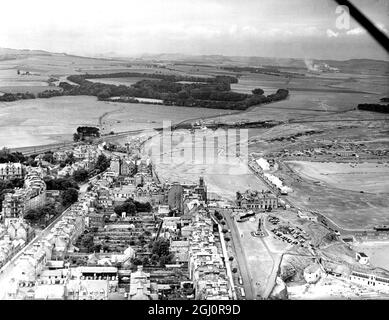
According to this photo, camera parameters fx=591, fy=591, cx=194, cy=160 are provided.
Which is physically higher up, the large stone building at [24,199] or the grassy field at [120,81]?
the grassy field at [120,81]

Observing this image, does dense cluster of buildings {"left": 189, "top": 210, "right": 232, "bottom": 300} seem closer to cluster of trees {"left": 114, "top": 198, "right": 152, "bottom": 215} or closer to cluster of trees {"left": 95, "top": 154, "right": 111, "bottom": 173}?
cluster of trees {"left": 114, "top": 198, "right": 152, "bottom": 215}

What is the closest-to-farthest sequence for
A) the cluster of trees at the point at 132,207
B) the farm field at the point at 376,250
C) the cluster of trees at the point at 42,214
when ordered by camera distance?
the farm field at the point at 376,250 → the cluster of trees at the point at 42,214 → the cluster of trees at the point at 132,207

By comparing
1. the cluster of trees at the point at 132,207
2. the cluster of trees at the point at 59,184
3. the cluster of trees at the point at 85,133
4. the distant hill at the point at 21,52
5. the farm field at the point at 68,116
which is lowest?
the cluster of trees at the point at 59,184

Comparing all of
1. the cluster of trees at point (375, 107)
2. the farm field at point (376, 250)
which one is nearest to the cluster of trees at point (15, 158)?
the cluster of trees at point (375, 107)

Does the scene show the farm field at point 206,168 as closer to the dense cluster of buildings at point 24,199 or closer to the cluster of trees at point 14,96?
the dense cluster of buildings at point 24,199

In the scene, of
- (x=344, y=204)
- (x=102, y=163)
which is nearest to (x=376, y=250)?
(x=344, y=204)

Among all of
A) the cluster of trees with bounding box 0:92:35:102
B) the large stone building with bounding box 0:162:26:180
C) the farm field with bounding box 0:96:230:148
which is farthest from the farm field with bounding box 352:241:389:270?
the cluster of trees with bounding box 0:92:35:102
